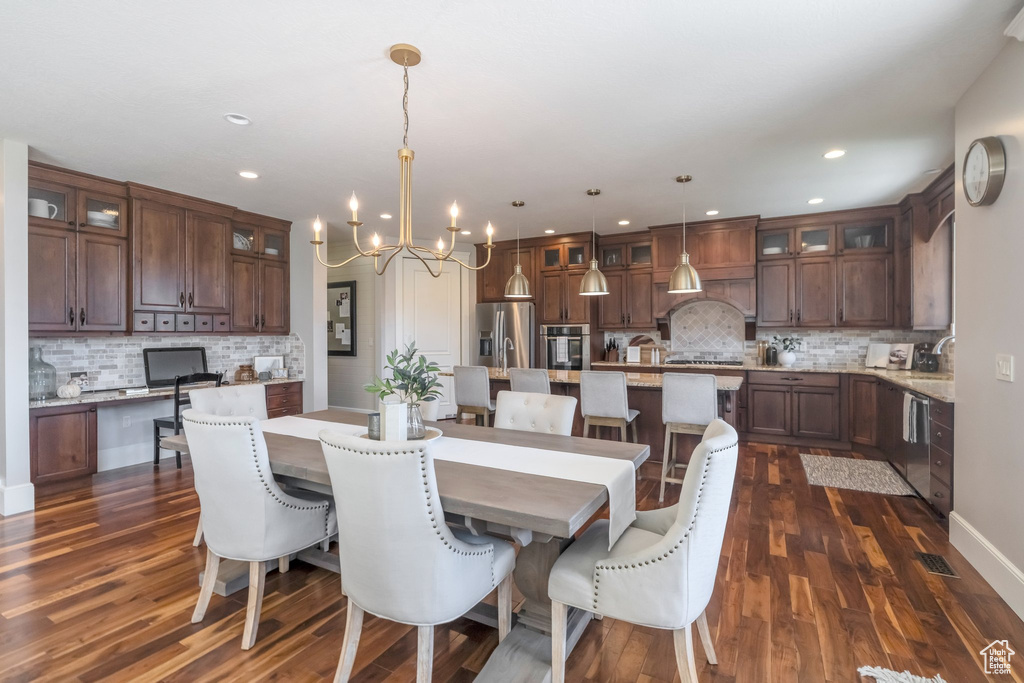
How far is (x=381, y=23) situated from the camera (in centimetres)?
203

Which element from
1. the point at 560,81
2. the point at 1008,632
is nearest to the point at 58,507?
the point at 560,81

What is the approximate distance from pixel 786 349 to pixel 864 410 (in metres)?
1.07

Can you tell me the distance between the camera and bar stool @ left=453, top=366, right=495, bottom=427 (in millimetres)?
4207

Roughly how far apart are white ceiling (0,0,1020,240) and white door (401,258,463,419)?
243cm

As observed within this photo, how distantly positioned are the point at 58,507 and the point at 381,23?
151 inches

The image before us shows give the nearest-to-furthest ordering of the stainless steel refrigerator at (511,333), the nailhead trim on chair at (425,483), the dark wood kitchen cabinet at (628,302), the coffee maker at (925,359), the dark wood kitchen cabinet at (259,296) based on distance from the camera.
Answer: the nailhead trim on chair at (425,483) < the coffee maker at (925,359) < the dark wood kitchen cabinet at (259,296) < the dark wood kitchen cabinet at (628,302) < the stainless steel refrigerator at (511,333)

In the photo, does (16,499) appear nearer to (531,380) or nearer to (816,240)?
(531,380)

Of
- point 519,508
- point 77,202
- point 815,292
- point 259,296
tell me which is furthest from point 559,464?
point 815,292

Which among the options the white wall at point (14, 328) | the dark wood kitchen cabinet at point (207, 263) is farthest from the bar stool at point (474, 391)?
the white wall at point (14, 328)

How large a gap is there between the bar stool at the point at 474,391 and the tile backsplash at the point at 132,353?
7.91 ft

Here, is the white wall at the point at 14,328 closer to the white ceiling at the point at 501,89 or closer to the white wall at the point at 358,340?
the white ceiling at the point at 501,89

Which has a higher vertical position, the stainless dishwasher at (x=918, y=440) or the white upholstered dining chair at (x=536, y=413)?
the white upholstered dining chair at (x=536, y=413)

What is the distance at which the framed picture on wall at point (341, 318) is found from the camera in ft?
23.3

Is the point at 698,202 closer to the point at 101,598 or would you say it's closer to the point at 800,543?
the point at 800,543
